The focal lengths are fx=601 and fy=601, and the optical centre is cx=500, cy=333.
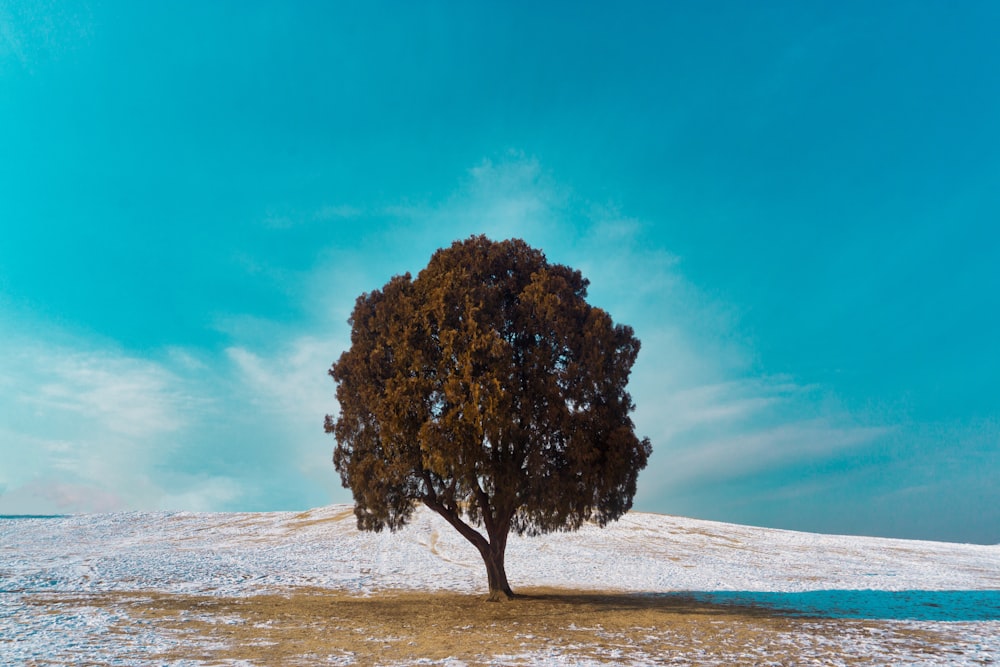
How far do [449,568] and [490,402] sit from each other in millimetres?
20085

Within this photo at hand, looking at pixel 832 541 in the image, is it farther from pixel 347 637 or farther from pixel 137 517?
pixel 137 517

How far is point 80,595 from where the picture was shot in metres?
25.1

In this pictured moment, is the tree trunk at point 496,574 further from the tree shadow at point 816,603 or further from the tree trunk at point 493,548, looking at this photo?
the tree shadow at point 816,603

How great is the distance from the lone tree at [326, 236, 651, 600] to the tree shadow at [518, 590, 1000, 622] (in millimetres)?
4002

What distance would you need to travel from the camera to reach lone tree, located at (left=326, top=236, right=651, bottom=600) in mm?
24094

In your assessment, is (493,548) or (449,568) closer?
(493,548)

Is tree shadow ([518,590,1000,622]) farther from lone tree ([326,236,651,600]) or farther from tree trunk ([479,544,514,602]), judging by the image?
lone tree ([326,236,651,600])

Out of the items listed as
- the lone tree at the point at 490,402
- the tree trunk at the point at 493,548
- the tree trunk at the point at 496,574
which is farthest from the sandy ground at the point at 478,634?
the lone tree at the point at 490,402

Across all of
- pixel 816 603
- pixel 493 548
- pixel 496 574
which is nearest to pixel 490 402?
pixel 493 548

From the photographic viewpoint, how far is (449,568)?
3869 centimetres

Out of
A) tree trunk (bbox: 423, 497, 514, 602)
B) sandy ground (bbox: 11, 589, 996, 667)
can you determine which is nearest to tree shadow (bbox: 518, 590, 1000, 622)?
sandy ground (bbox: 11, 589, 996, 667)

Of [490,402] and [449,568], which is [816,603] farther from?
[449,568]

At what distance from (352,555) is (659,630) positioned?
29.7 m

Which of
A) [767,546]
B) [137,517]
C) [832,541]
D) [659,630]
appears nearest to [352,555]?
[659,630]
